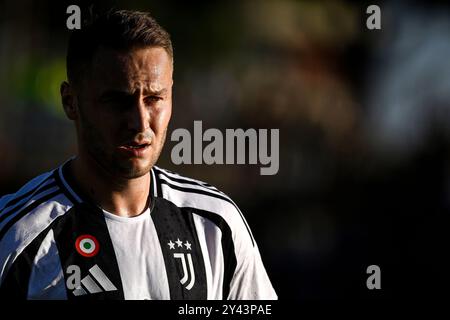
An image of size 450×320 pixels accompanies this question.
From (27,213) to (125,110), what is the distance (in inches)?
23.0

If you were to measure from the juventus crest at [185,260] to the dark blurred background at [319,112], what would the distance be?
2.17 metres

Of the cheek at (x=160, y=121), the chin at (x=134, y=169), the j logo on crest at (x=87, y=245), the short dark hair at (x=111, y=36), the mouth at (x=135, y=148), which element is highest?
the short dark hair at (x=111, y=36)

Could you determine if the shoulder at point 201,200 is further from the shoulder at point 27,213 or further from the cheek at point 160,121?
the shoulder at point 27,213

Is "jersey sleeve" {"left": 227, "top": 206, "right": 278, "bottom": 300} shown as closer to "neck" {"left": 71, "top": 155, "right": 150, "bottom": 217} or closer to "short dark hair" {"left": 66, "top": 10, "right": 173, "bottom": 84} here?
"neck" {"left": 71, "top": 155, "right": 150, "bottom": 217}

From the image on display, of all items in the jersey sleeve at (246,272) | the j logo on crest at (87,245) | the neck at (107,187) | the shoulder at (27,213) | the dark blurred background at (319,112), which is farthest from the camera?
the dark blurred background at (319,112)

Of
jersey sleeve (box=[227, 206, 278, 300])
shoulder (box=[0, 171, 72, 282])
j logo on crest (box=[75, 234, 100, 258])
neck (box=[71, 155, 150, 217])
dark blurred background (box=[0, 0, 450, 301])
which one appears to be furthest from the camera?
dark blurred background (box=[0, 0, 450, 301])

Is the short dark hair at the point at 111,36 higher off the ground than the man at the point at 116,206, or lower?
higher

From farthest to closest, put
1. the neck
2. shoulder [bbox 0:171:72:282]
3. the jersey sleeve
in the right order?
the jersey sleeve < the neck < shoulder [bbox 0:171:72:282]

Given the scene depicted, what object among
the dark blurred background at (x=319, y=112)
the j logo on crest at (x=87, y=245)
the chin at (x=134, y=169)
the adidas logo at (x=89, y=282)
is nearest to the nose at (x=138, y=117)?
the chin at (x=134, y=169)

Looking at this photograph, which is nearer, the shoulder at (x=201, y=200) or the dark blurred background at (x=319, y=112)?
the shoulder at (x=201, y=200)

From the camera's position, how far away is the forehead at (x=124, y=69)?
9.29 ft

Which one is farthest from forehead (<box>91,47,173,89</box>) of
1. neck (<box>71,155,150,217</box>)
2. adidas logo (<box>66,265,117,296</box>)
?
adidas logo (<box>66,265,117,296</box>)

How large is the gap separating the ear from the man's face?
10 cm

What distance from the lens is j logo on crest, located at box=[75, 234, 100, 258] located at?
2.80 metres
